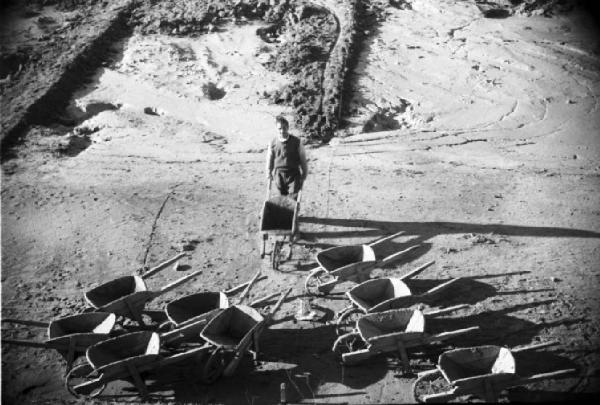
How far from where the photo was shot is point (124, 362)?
6332 millimetres

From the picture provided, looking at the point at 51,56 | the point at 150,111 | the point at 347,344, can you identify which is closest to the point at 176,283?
the point at 347,344

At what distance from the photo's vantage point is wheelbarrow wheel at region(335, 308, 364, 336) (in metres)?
7.72

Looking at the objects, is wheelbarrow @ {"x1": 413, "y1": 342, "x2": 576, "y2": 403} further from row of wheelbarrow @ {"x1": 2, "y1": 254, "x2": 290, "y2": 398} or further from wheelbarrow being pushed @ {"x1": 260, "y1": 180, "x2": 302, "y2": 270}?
wheelbarrow being pushed @ {"x1": 260, "y1": 180, "x2": 302, "y2": 270}

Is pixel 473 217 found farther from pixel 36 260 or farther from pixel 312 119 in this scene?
pixel 36 260

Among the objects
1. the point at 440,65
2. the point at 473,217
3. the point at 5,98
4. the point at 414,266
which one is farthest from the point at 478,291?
the point at 5,98

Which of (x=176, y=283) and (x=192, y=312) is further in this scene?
(x=176, y=283)

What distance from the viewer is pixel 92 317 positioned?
286 inches

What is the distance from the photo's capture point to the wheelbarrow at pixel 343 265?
26.4 feet

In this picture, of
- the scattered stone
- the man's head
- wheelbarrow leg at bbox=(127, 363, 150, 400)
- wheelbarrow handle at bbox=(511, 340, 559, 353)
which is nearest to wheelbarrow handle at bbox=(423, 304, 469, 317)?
wheelbarrow handle at bbox=(511, 340, 559, 353)

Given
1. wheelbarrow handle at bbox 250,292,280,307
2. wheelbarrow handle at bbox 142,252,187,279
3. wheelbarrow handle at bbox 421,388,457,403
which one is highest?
wheelbarrow handle at bbox 421,388,457,403

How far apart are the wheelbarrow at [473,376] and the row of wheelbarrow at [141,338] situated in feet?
6.70

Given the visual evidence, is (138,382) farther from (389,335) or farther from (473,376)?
(473,376)

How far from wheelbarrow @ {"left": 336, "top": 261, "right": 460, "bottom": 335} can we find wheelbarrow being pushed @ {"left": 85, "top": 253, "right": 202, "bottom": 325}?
2.36 metres

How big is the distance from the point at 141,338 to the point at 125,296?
38.1 inches
